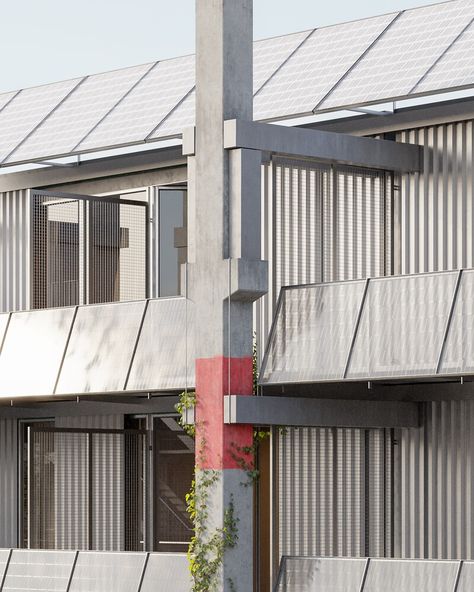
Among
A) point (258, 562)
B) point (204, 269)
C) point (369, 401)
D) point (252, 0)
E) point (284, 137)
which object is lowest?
point (258, 562)

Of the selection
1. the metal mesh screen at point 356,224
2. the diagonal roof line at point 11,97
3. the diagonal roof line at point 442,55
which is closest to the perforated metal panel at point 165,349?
the metal mesh screen at point 356,224

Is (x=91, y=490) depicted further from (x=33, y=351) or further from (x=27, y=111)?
(x=27, y=111)

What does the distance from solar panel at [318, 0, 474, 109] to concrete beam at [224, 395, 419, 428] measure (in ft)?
13.6

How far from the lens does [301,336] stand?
2228cm

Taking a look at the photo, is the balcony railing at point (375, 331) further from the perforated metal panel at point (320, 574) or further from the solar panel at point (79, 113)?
the solar panel at point (79, 113)

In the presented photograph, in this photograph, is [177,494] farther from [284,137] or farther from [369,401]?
[284,137]

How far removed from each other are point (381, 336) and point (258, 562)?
595 cm

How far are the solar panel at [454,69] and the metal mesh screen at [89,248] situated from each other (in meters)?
6.51

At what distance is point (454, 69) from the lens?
894 inches

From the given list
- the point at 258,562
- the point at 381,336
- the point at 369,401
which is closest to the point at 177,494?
the point at 258,562

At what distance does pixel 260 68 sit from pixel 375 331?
7.29 m

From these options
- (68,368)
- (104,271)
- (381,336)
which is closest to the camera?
(381,336)

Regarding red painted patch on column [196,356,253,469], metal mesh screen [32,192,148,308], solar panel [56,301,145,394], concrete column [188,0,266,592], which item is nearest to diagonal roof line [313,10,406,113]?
concrete column [188,0,266,592]

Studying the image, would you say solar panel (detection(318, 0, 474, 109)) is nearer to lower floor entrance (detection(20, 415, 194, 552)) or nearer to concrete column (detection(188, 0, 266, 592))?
concrete column (detection(188, 0, 266, 592))
